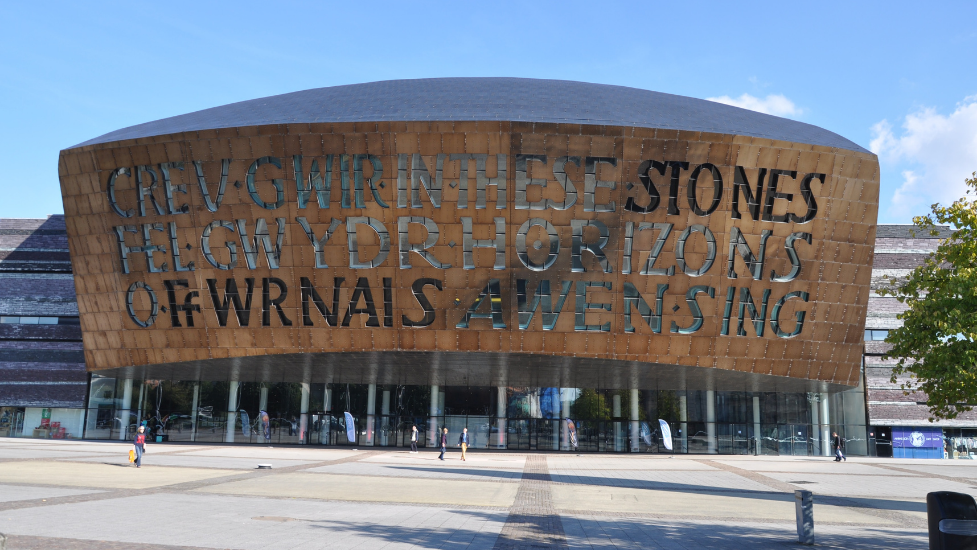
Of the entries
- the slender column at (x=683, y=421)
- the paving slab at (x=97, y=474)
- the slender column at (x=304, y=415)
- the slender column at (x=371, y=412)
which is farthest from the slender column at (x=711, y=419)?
the paving slab at (x=97, y=474)

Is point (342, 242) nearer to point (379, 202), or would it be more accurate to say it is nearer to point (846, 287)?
point (379, 202)

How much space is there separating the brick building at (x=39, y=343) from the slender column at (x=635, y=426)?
37923mm

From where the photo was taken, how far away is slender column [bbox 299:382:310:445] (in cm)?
4875

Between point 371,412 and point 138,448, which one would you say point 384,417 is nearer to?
point 371,412

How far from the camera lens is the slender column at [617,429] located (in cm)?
4806

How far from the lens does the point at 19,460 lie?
88.6 feet

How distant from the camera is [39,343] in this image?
1977 inches

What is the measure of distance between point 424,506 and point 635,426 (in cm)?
3367

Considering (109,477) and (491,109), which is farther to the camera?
(491,109)

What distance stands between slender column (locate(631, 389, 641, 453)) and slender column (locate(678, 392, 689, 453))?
2930 mm

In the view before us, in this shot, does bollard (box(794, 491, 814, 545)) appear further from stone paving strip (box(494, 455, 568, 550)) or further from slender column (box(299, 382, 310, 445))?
slender column (box(299, 382, 310, 445))

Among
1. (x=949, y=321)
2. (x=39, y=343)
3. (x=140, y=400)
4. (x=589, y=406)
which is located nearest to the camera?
(x=949, y=321)

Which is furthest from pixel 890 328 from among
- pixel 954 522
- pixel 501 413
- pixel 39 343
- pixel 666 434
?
pixel 39 343

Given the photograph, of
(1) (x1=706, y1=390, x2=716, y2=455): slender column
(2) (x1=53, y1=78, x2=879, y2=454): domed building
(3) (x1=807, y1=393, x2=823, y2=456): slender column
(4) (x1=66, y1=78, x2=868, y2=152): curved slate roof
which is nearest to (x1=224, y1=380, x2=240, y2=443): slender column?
(2) (x1=53, y1=78, x2=879, y2=454): domed building
